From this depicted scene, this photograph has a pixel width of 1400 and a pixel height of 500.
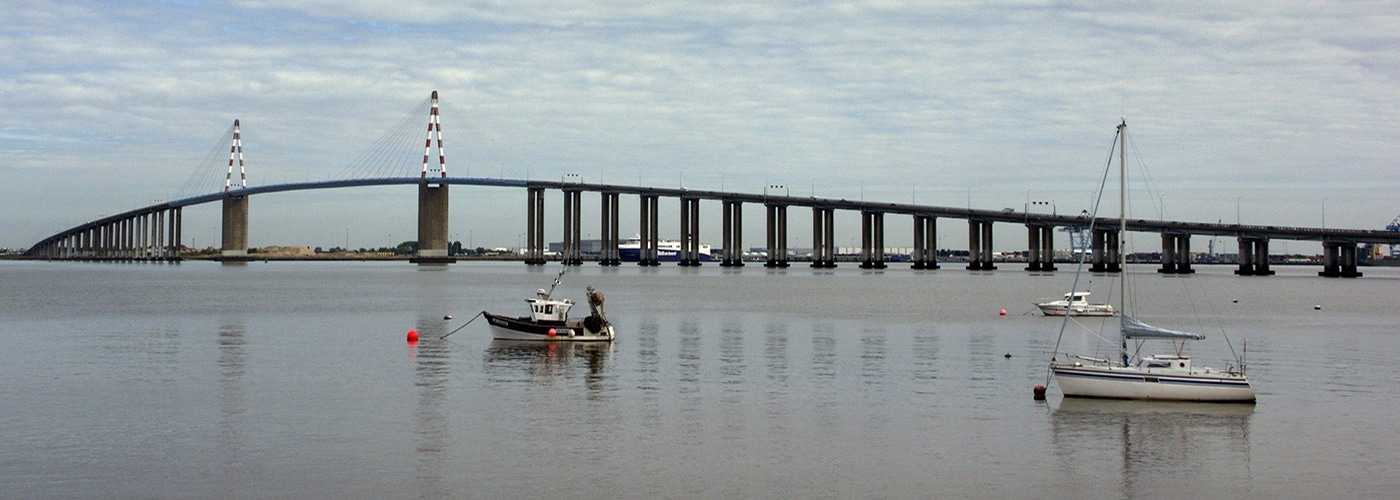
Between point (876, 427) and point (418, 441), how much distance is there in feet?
29.0

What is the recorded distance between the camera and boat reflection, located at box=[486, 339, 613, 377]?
3803 centimetres

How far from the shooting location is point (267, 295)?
93750 mm

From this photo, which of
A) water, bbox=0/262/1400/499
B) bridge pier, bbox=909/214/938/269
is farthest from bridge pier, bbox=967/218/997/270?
water, bbox=0/262/1400/499

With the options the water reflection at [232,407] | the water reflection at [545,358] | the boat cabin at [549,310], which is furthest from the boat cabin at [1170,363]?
the boat cabin at [549,310]

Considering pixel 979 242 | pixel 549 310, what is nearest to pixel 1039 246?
pixel 979 242

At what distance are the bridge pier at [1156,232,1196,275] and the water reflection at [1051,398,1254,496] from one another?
5753 inches

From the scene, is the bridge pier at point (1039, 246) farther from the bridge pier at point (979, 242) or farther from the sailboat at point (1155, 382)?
the sailboat at point (1155, 382)

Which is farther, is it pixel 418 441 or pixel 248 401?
pixel 248 401

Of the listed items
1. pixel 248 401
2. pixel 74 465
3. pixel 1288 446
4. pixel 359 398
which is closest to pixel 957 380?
pixel 1288 446

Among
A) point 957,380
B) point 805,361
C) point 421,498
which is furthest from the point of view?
point 805,361

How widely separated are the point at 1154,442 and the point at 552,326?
1024 inches

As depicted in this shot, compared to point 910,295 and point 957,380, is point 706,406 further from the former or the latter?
point 910,295

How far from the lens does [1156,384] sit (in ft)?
98.2

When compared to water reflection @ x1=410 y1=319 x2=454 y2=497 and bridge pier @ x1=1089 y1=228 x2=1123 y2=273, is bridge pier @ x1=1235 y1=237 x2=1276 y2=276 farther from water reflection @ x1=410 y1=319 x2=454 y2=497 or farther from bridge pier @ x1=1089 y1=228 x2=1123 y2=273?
water reflection @ x1=410 y1=319 x2=454 y2=497
